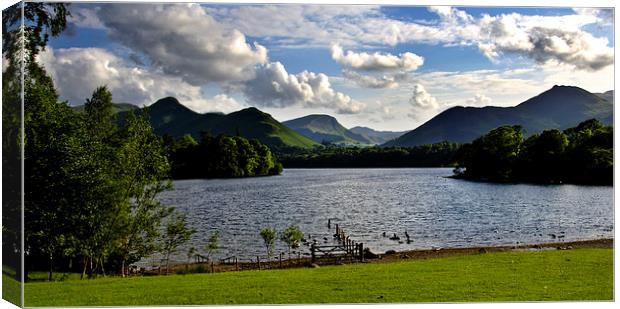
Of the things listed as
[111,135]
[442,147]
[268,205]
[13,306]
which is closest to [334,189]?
[268,205]

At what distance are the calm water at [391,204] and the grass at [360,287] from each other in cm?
278

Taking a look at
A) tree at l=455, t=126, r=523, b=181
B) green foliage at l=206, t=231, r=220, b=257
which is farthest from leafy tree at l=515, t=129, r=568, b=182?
green foliage at l=206, t=231, r=220, b=257

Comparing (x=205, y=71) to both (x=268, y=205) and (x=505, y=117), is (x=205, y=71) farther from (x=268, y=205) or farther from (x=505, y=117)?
(x=505, y=117)

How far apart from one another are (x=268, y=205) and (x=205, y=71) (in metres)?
4.77

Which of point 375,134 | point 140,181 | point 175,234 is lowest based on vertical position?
point 175,234

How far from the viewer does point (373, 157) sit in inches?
716

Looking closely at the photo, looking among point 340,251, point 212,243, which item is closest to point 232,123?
point 212,243

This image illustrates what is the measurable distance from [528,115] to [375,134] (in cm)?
382

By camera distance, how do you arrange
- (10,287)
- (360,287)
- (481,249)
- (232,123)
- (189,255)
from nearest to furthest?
1. (10,287)
2. (360,287)
3. (232,123)
4. (189,255)
5. (481,249)

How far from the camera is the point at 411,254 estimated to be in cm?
2111

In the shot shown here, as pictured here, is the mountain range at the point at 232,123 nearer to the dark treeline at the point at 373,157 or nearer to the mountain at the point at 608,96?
the dark treeline at the point at 373,157

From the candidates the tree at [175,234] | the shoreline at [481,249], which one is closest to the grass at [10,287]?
the tree at [175,234]

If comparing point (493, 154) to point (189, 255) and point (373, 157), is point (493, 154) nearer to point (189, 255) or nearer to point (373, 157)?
point (373, 157)

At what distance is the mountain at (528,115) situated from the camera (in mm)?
14859
